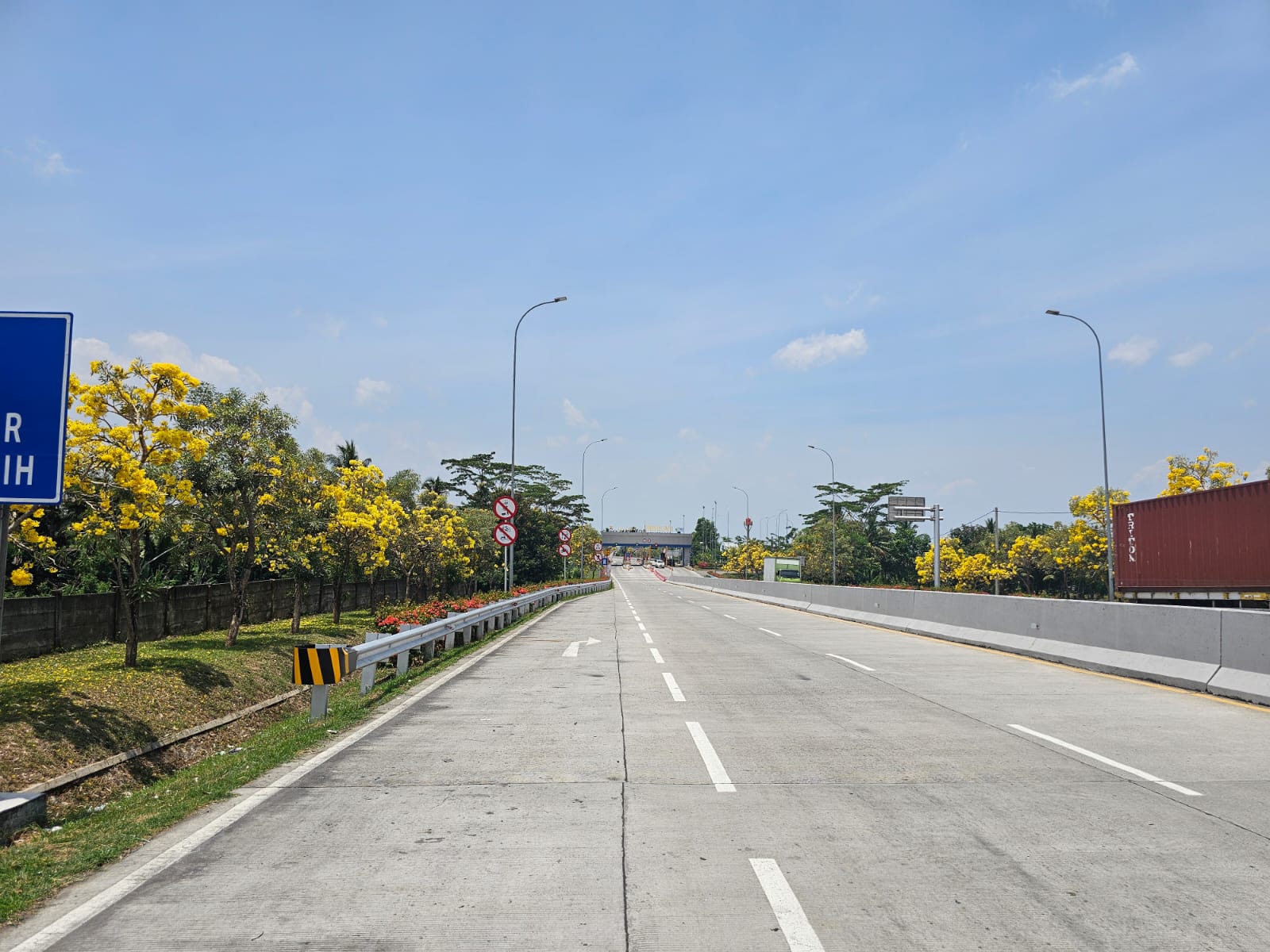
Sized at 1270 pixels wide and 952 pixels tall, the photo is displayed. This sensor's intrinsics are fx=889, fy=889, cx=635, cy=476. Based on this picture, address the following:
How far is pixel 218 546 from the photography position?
18.6m

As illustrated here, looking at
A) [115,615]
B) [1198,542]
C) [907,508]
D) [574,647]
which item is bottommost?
[574,647]

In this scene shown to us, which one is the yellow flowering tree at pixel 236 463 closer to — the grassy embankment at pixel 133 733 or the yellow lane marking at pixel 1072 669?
the grassy embankment at pixel 133 733

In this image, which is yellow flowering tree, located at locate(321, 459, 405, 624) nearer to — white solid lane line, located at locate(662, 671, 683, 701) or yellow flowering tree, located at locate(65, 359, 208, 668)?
yellow flowering tree, located at locate(65, 359, 208, 668)

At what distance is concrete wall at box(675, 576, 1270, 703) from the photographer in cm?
1180

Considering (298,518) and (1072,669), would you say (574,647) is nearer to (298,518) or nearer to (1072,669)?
(298,518)

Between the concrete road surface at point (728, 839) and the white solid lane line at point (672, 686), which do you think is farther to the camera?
the white solid lane line at point (672, 686)

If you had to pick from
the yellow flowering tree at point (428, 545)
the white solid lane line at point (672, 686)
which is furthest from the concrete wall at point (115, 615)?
the white solid lane line at point (672, 686)

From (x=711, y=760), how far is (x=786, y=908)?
11.5 feet

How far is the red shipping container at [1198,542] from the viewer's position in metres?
24.4

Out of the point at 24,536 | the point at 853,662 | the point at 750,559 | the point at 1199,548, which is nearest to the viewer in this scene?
the point at 24,536

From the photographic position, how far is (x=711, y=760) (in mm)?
8023

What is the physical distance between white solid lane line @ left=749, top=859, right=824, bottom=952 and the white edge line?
11.3 feet

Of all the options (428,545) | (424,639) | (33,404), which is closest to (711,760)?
(33,404)

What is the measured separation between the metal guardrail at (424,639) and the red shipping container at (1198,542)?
816 inches
